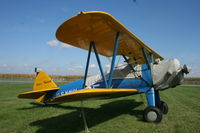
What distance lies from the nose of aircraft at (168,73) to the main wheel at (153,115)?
2.92 ft

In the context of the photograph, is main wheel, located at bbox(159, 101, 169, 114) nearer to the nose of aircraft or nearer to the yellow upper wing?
the nose of aircraft

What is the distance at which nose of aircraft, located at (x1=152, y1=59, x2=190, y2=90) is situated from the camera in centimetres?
466

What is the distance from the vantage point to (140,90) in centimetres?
501

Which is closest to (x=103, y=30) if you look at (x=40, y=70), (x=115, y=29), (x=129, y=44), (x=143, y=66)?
(x=115, y=29)

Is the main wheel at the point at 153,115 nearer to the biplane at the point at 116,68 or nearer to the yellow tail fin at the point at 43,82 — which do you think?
the biplane at the point at 116,68

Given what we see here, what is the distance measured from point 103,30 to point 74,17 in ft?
4.00

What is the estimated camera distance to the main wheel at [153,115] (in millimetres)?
4312

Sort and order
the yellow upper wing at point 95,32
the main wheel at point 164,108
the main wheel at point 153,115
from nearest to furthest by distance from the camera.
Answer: the yellow upper wing at point 95,32, the main wheel at point 153,115, the main wheel at point 164,108

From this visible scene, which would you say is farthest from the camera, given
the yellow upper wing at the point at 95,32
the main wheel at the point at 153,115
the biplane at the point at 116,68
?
the main wheel at the point at 153,115

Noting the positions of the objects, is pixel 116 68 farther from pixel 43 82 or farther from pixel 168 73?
pixel 43 82

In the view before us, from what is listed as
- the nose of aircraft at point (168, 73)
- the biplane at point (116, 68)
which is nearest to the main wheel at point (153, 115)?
the biplane at point (116, 68)

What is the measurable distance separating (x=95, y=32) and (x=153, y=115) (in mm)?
3014

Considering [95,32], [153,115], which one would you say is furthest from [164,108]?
[95,32]

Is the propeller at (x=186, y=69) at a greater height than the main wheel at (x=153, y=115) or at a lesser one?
greater
